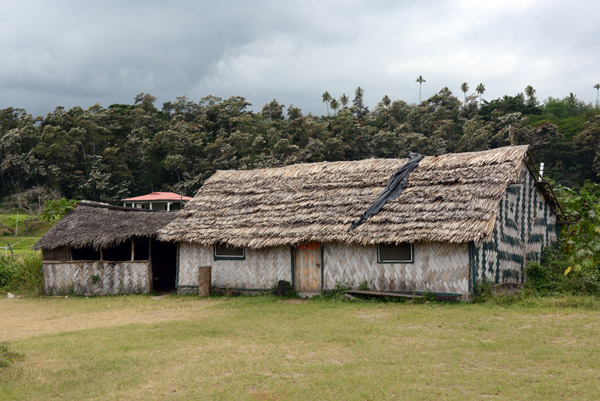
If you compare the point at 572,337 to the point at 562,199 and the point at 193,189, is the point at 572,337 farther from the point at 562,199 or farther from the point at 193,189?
the point at 193,189

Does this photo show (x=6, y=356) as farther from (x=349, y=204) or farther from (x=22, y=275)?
(x=22, y=275)

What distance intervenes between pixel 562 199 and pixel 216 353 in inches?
628

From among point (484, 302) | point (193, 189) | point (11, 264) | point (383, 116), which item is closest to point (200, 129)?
point (193, 189)

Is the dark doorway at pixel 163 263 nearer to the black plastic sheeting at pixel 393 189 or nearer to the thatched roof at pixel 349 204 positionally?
the thatched roof at pixel 349 204

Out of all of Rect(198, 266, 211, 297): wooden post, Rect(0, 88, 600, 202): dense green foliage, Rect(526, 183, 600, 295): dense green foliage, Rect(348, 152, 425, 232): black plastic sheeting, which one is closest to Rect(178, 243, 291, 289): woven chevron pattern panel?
Rect(198, 266, 211, 297): wooden post

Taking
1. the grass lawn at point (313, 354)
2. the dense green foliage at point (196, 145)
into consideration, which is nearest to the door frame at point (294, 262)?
the grass lawn at point (313, 354)

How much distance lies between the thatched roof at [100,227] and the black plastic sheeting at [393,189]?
707 cm

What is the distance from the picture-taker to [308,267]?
16406 millimetres

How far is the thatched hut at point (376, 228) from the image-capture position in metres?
14.4

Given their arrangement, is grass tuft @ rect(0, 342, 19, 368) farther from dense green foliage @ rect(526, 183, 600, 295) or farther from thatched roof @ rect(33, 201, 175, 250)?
dense green foliage @ rect(526, 183, 600, 295)

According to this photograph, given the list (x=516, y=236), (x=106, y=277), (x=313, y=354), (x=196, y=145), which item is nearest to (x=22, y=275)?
(x=106, y=277)

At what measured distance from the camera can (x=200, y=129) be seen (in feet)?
213

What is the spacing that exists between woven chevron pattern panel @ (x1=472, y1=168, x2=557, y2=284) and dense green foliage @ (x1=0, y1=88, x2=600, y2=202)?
34304 mm

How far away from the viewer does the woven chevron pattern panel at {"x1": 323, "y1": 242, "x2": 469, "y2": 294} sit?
1420 centimetres
